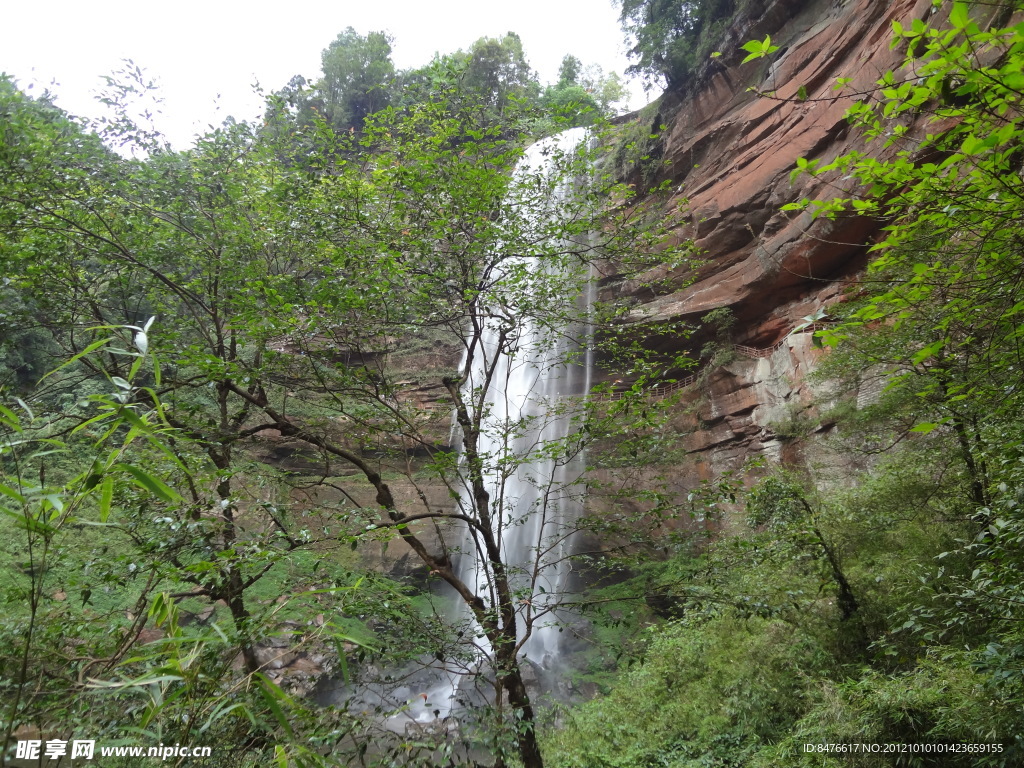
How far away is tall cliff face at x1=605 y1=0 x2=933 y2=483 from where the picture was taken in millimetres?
10977

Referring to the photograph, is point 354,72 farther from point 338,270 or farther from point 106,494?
point 106,494

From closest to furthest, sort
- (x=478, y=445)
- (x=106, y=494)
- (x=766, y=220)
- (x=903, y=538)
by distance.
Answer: (x=106, y=494) < (x=903, y=538) < (x=478, y=445) < (x=766, y=220)

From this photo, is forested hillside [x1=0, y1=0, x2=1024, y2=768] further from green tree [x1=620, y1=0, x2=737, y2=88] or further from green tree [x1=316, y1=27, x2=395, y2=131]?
green tree [x1=316, y1=27, x2=395, y2=131]

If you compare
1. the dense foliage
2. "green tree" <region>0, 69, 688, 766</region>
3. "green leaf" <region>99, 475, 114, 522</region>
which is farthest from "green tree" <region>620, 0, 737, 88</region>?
"green leaf" <region>99, 475, 114, 522</region>

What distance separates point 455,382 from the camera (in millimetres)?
5035

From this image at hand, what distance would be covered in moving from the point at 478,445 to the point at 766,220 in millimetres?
9499

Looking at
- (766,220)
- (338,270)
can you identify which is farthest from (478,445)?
(766,220)

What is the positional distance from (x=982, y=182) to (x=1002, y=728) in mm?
3373

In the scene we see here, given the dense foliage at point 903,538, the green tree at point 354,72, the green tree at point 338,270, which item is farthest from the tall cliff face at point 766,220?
the green tree at point 354,72

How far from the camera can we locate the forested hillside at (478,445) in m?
2.13

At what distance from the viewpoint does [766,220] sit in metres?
12.5

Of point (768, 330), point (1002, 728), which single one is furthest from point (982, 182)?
point (768, 330)

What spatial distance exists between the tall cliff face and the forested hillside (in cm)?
24

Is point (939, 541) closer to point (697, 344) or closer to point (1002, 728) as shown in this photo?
point (1002, 728)
